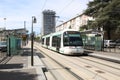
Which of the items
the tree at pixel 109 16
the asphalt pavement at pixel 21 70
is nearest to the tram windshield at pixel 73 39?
the asphalt pavement at pixel 21 70

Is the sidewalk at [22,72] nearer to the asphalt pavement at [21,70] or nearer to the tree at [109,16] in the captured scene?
the asphalt pavement at [21,70]

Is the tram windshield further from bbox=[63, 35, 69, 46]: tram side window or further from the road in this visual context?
the road

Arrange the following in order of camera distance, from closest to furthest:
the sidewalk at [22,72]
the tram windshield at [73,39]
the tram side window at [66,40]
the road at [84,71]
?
1. the sidewalk at [22,72]
2. the road at [84,71]
3. the tram windshield at [73,39]
4. the tram side window at [66,40]

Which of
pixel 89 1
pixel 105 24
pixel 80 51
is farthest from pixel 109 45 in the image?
pixel 80 51

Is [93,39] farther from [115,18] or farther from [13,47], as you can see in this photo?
[115,18]

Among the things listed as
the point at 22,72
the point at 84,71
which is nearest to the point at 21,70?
the point at 22,72

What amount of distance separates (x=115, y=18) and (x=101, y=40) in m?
27.2

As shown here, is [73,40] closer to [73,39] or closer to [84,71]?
[73,39]

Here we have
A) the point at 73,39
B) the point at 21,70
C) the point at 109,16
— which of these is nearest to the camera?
the point at 21,70

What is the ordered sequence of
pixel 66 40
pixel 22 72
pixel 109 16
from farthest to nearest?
pixel 109 16 → pixel 66 40 → pixel 22 72

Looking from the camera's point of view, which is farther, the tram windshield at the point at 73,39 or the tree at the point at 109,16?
the tree at the point at 109,16

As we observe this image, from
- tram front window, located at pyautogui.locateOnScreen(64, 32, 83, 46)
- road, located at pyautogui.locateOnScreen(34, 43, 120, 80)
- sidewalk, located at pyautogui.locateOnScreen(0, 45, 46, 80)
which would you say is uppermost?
tram front window, located at pyautogui.locateOnScreen(64, 32, 83, 46)

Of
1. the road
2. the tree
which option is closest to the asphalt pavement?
the road

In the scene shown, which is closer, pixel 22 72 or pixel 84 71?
pixel 22 72
